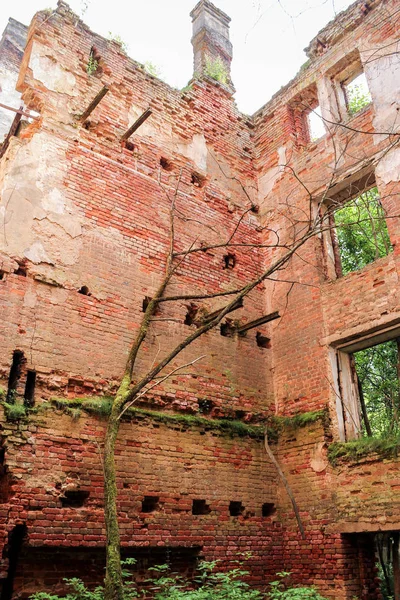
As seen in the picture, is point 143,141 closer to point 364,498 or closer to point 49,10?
point 49,10

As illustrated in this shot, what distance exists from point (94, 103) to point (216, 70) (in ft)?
13.6

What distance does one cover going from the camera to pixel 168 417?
7047 mm

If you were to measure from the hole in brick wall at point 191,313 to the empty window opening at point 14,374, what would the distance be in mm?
2786

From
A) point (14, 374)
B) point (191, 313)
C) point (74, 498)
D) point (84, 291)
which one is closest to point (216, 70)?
point (191, 313)

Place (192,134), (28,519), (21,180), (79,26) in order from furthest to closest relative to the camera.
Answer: (192,134) < (79,26) < (21,180) < (28,519)

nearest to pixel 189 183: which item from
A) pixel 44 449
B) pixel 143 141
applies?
pixel 143 141

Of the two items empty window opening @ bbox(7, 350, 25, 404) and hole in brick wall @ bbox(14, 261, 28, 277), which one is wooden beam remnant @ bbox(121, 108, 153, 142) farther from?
Answer: empty window opening @ bbox(7, 350, 25, 404)

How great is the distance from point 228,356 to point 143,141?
13.1 feet

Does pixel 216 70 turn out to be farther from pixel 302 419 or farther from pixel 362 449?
pixel 362 449

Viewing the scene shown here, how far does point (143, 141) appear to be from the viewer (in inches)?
348

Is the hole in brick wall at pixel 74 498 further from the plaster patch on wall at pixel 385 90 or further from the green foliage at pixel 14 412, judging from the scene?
the plaster patch on wall at pixel 385 90

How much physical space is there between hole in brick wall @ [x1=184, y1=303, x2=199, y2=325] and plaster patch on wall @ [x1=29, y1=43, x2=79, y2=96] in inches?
156

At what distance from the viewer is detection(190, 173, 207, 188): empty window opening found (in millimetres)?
9414

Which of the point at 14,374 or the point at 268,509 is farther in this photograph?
the point at 268,509
